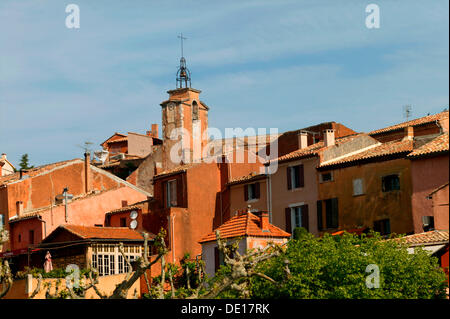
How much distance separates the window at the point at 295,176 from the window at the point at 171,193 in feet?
26.7

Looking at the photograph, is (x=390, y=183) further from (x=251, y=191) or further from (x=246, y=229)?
(x=251, y=191)

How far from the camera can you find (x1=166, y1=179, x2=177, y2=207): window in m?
55.1

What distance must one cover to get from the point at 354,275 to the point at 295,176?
58.8ft

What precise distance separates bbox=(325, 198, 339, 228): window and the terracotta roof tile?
11.0 metres

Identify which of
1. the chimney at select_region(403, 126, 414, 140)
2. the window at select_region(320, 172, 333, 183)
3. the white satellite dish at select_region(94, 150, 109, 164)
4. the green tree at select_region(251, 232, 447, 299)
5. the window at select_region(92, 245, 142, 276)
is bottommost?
the green tree at select_region(251, 232, 447, 299)

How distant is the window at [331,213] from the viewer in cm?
4697

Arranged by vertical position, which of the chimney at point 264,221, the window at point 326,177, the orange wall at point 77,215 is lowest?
the chimney at point 264,221

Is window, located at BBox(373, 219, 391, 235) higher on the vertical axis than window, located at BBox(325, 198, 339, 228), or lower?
lower

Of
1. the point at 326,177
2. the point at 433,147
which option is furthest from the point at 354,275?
the point at 326,177

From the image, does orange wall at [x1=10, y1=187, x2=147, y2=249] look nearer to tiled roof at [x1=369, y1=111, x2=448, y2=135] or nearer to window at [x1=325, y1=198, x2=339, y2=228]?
window at [x1=325, y1=198, x2=339, y2=228]

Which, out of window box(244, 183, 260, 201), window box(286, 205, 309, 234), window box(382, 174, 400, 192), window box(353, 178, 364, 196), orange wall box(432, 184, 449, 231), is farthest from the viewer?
window box(244, 183, 260, 201)

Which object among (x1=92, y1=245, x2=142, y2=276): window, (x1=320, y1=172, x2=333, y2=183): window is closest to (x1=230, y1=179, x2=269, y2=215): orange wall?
(x1=320, y1=172, x2=333, y2=183): window

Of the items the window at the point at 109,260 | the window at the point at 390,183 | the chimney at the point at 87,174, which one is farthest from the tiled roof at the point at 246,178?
the chimney at the point at 87,174

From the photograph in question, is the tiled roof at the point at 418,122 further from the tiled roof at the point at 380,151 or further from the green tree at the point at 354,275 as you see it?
the green tree at the point at 354,275
